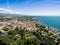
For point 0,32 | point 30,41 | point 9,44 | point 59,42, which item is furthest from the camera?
point 0,32

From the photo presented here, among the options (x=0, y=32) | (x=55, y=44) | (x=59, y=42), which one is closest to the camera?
(x=55, y=44)

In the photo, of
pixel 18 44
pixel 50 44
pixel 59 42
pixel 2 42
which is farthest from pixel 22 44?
pixel 59 42

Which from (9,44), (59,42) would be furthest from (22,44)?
(59,42)

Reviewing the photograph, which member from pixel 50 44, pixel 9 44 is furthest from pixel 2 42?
pixel 50 44

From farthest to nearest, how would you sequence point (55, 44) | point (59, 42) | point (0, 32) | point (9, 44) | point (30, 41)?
point (0, 32)
point (59, 42)
point (55, 44)
point (30, 41)
point (9, 44)

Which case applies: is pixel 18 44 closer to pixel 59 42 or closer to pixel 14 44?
pixel 14 44

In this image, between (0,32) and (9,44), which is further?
(0,32)

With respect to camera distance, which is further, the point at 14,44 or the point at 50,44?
the point at 50,44

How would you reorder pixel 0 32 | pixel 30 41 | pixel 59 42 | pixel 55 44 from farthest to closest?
1. pixel 0 32
2. pixel 59 42
3. pixel 55 44
4. pixel 30 41

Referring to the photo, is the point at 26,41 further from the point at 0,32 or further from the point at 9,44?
the point at 0,32
